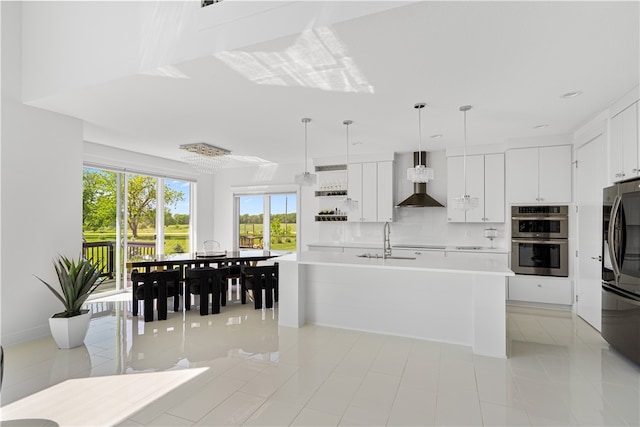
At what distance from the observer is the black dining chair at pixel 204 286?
14.4 feet

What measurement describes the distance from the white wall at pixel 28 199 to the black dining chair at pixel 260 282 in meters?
2.21

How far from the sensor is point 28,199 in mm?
3508

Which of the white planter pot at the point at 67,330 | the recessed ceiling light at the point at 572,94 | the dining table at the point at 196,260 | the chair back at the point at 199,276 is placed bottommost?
the white planter pot at the point at 67,330

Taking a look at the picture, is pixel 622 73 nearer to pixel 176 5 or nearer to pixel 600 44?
pixel 600 44

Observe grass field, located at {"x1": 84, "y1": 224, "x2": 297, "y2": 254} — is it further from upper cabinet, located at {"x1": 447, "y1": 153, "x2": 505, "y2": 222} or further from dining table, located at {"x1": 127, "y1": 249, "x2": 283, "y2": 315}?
upper cabinet, located at {"x1": 447, "y1": 153, "x2": 505, "y2": 222}

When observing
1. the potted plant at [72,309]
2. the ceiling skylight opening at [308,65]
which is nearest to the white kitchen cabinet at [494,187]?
the ceiling skylight opening at [308,65]

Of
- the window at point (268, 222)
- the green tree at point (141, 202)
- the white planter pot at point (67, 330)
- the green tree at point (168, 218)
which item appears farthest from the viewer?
the window at point (268, 222)

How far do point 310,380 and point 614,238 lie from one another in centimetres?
315

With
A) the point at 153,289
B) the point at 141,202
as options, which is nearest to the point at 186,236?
the point at 141,202

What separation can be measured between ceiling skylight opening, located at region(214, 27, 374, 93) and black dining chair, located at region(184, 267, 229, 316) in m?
2.82

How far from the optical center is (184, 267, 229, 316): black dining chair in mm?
4398

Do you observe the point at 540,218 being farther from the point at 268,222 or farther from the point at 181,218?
the point at 181,218

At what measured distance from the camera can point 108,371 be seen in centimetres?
273

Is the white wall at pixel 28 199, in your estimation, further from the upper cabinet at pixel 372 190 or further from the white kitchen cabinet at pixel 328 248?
the upper cabinet at pixel 372 190
